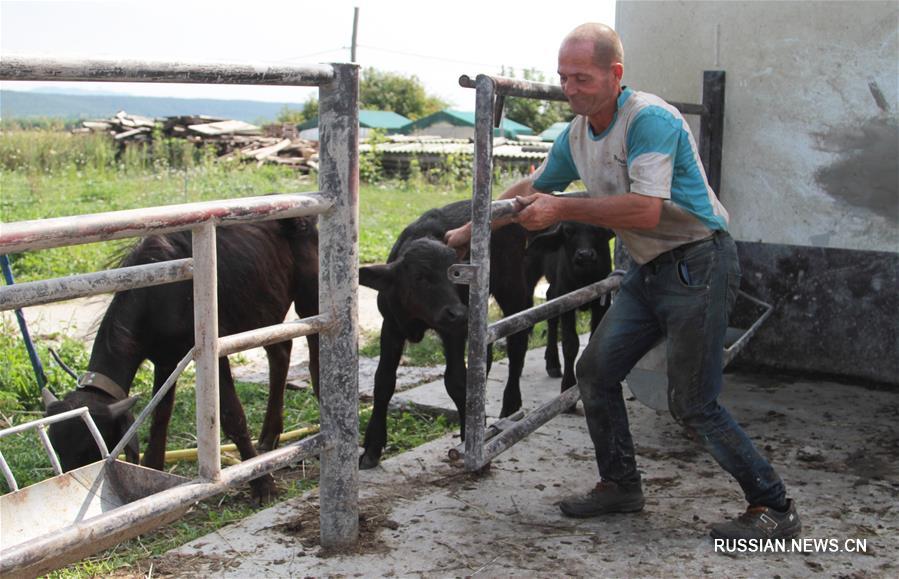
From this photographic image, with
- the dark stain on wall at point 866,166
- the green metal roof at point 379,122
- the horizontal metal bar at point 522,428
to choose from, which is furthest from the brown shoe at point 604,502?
the green metal roof at point 379,122

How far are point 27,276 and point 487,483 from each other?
7.02 m

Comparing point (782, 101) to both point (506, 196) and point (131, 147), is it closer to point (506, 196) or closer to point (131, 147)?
point (506, 196)

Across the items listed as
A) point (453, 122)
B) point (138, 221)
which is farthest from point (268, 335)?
point (453, 122)

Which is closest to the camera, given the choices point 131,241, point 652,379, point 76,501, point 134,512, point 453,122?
point 134,512

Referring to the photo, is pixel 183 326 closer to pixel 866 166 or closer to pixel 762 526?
pixel 762 526

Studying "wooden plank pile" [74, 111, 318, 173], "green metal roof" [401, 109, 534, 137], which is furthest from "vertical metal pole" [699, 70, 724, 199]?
"green metal roof" [401, 109, 534, 137]

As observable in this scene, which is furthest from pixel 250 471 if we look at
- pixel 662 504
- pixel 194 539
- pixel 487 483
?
pixel 662 504

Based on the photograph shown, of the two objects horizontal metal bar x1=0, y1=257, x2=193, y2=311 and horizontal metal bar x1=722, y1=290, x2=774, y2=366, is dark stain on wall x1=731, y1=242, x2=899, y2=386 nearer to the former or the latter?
horizontal metal bar x1=722, y1=290, x2=774, y2=366

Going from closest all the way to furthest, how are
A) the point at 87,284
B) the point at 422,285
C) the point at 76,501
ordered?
the point at 87,284, the point at 76,501, the point at 422,285

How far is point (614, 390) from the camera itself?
4262 millimetres

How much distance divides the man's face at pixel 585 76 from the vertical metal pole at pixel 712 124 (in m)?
2.35

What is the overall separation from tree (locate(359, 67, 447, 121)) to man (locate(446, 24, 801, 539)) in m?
60.5

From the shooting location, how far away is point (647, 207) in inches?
148

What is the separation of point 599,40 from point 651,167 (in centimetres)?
54
